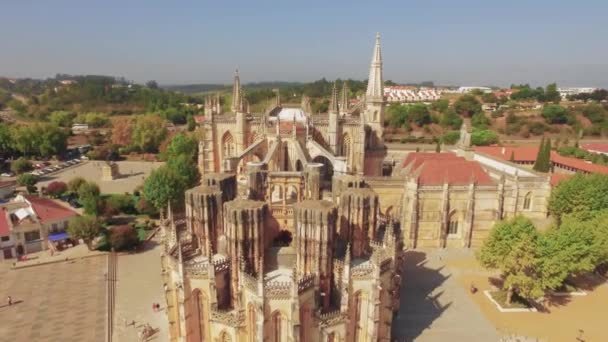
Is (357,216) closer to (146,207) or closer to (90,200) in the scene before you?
(146,207)

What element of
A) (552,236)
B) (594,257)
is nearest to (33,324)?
(552,236)

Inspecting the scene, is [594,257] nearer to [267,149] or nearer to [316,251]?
[316,251]

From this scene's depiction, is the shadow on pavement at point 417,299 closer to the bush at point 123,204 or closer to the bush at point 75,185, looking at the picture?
the bush at point 123,204

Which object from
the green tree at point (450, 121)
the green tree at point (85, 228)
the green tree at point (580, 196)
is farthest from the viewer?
the green tree at point (450, 121)

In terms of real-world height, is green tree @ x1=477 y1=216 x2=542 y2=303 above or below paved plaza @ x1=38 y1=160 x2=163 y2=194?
above

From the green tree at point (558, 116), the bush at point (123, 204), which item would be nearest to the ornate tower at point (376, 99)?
the bush at point (123, 204)

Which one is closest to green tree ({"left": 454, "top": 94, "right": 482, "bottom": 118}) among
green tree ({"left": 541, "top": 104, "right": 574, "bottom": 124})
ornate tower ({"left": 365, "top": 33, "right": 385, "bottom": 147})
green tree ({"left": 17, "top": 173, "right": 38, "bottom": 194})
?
green tree ({"left": 541, "top": 104, "right": 574, "bottom": 124})

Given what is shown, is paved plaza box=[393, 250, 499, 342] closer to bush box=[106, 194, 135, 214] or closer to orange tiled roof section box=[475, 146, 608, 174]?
bush box=[106, 194, 135, 214]
